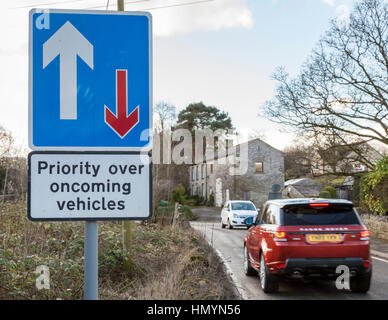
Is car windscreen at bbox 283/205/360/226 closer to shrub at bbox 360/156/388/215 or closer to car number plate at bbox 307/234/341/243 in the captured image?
car number plate at bbox 307/234/341/243

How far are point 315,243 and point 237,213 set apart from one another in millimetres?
18209

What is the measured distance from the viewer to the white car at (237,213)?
84.7 feet

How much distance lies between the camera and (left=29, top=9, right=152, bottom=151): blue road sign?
2.53 metres

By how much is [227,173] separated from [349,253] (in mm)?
45357

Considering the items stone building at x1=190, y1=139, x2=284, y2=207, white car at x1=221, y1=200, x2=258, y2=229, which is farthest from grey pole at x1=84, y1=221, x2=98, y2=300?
stone building at x1=190, y1=139, x2=284, y2=207

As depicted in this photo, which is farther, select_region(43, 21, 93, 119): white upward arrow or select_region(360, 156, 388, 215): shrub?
select_region(360, 156, 388, 215): shrub

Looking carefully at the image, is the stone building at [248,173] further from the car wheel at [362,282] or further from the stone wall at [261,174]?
the car wheel at [362,282]

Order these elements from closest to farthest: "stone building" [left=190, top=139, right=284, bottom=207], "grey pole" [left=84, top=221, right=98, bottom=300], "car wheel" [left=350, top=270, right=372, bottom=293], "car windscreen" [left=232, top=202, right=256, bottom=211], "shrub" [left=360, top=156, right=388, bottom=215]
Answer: "grey pole" [left=84, top=221, right=98, bottom=300]
"car wheel" [left=350, top=270, right=372, bottom=293]
"shrub" [left=360, top=156, right=388, bottom=215]
"car windscreen" [left=232, top=202, right=256, bottom=211]
"stone building" [left=190, top=139, right=284, bottom=207]

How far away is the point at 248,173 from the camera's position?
53844 millimetres

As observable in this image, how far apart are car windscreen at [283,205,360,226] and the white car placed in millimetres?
16985

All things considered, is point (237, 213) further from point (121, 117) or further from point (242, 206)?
point (121, 117)

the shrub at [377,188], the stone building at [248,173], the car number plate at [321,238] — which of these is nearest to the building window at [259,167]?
Answer: the stone building at [248,173]

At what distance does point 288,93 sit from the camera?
21531 mm
